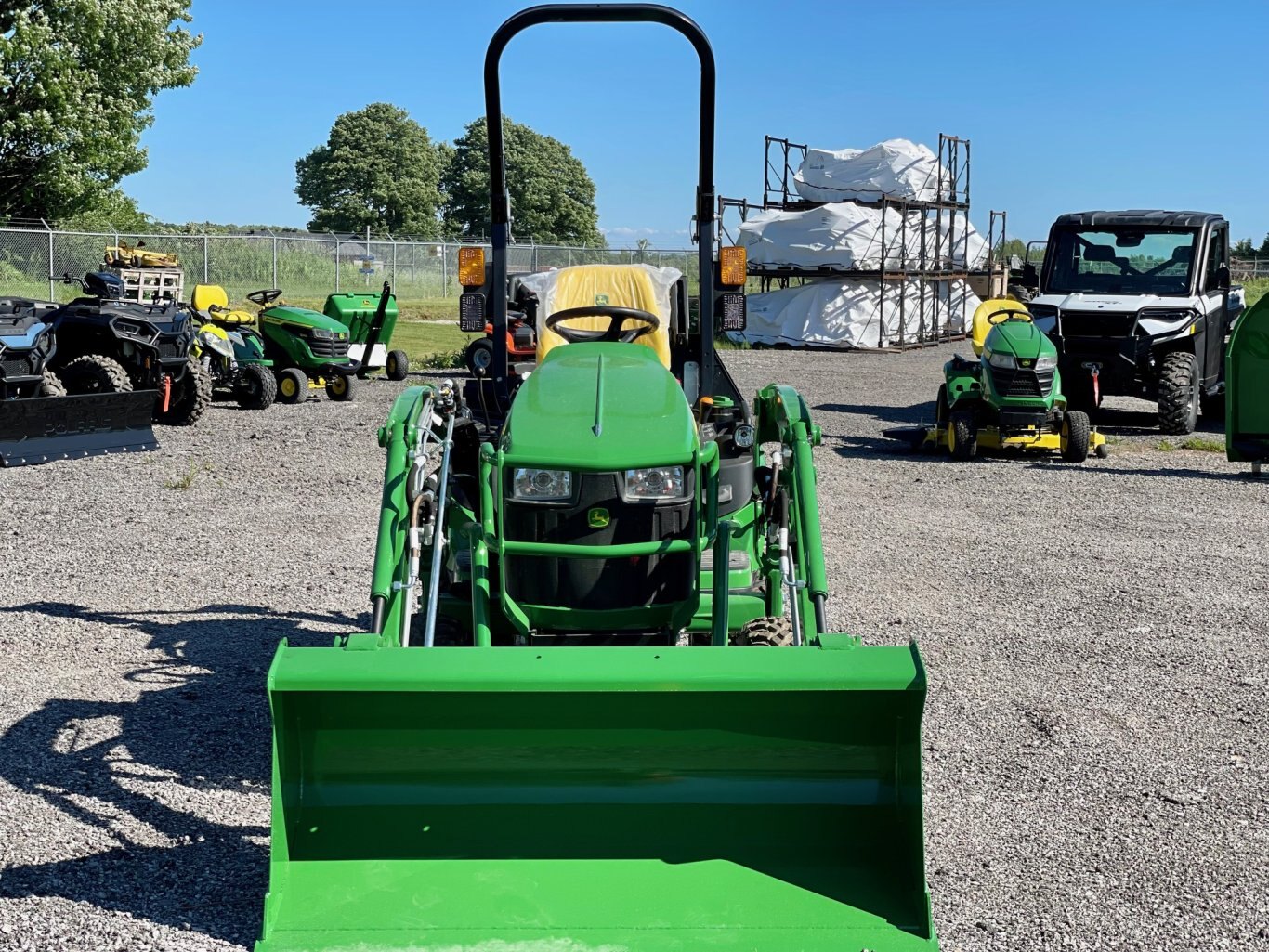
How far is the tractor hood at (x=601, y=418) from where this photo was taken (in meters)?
4.36

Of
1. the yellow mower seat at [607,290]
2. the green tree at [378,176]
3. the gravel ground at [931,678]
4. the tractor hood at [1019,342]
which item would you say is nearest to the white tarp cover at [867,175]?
the tractor hood at [1019,342]

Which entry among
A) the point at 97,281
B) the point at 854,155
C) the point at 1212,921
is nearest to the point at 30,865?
the point at 1212,921

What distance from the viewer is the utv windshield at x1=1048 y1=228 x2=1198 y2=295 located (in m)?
14.9

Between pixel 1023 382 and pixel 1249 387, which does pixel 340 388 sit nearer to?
pixel 1023 382

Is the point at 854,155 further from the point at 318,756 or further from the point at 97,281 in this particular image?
the point at 318,756

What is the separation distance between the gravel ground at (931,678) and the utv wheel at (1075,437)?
17.8 inches

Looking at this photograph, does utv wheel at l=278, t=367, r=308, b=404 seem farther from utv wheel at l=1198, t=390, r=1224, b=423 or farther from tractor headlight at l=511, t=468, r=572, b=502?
tractor headlight at l=511, t=468, r=572, b=502

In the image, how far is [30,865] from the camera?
12.8 ft

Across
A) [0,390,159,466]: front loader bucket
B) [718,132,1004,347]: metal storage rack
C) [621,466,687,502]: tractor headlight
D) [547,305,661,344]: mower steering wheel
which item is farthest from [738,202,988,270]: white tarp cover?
[621,466,687,502]: tractor headlight

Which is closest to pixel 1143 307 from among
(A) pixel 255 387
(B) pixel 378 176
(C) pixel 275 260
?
(A) pixel 255 387

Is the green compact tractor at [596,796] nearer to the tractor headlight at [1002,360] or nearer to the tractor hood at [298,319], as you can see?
the tractor headlight at [1002,360]

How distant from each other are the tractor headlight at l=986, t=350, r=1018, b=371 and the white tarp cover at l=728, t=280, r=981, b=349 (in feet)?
50.6

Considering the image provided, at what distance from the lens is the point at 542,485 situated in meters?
4.37

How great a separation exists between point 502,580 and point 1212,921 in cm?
218
